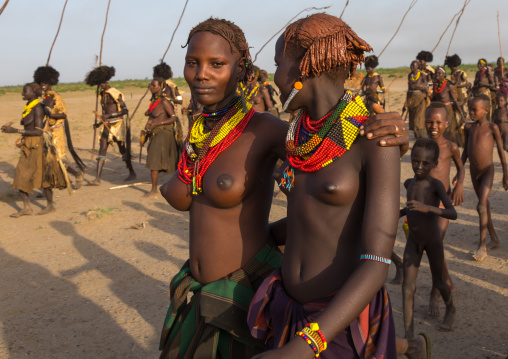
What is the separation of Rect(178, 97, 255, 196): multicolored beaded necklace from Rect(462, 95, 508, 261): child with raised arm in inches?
169

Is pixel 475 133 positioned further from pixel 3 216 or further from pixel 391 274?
pixel 3 216

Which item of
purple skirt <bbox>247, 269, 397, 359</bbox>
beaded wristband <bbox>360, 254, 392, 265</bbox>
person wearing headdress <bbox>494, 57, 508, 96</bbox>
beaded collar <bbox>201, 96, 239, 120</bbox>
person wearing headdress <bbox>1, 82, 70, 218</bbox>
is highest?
person wearing headdress <bbox>494, 57, 508, 96</bbox>

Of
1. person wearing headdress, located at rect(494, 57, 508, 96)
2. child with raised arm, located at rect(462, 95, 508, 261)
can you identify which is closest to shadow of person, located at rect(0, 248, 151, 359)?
child with raised arm, located at rect(462, 95, 508, 261)

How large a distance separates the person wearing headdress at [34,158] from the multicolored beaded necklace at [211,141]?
6.53 metres

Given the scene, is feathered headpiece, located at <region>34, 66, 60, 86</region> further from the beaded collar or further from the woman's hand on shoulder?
the woman's hand on shoulder

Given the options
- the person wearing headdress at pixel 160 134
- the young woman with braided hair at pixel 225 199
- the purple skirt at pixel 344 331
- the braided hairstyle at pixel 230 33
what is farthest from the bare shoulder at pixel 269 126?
the person wearing headdress at pixel 160 134

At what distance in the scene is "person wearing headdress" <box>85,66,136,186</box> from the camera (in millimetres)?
10742

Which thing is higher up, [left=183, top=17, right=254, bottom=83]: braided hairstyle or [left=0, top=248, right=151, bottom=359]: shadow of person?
[left=183, top=17, right=254, bottom=83]: braided hairstyle

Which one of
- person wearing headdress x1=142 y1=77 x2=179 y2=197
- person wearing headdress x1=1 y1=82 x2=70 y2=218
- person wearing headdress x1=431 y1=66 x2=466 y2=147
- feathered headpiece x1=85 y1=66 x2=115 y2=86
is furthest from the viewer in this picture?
person wearing headdress x1=431 y1=66 x2=466 y2=147

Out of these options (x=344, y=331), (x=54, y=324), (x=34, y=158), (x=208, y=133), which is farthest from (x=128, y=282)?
(x=344, y=331)

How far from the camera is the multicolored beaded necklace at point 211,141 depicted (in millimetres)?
2363

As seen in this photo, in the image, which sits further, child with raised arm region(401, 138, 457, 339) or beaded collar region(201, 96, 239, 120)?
child with raised arm region(401, 138, 457, 339)

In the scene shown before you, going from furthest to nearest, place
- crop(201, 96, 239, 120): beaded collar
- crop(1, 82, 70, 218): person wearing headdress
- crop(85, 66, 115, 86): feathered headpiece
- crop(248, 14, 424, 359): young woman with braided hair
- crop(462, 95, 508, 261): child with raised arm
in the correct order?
crop(85, 66, 115, 86): feathered headpiece → crop(1, 82, 70, 218): person wearing headdress → crop(462, 95, 508, 261): child with raised arm → crop(201, 96, 239, 120): beaded collar → crop(248, 14, 424, 359): young woman with braided hair

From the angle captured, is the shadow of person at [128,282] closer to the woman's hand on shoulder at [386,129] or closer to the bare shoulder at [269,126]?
the bare shoulder at [269,126]
